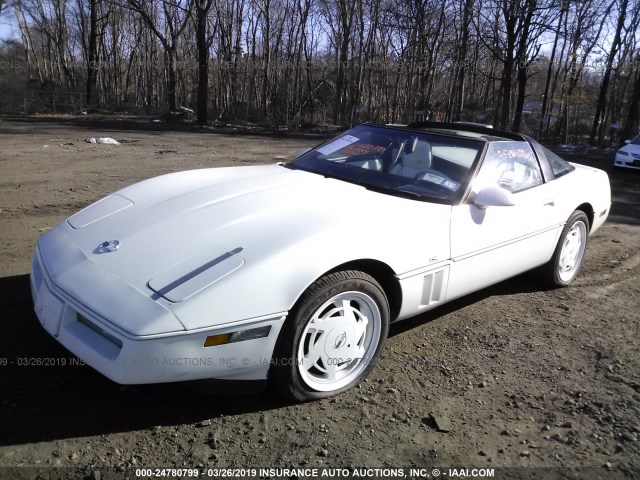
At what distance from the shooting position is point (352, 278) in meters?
2.61

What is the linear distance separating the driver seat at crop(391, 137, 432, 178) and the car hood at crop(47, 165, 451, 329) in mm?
488

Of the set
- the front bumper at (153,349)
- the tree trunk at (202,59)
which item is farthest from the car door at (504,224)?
the tree trunk at (202,59)

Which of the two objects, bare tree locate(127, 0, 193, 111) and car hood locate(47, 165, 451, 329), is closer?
car hood locate(47, 165, 451, 329)

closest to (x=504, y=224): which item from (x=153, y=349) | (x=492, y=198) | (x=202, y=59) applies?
(x=492, y=198)

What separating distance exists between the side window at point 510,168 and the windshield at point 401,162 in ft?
0.34

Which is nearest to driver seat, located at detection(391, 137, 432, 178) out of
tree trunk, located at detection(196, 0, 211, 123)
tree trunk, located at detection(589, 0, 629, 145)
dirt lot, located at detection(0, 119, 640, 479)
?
dirt lot, located at detection(0, 119, 640, 479)

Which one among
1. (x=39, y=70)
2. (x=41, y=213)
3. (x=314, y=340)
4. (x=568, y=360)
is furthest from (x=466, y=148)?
(x=39, y=70)

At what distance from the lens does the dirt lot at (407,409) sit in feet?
7.20

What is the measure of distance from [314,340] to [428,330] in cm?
126

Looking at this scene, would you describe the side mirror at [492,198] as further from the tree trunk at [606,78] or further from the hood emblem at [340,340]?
the tree trunk at [606,78]

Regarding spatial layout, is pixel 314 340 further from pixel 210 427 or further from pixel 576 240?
pixel 576 240

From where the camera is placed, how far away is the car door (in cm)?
326

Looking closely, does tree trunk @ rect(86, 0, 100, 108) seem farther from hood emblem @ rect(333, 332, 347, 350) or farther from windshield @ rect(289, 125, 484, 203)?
hood emblem @ rect(333, 332, 347, 350)

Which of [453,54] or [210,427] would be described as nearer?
[210,427]
